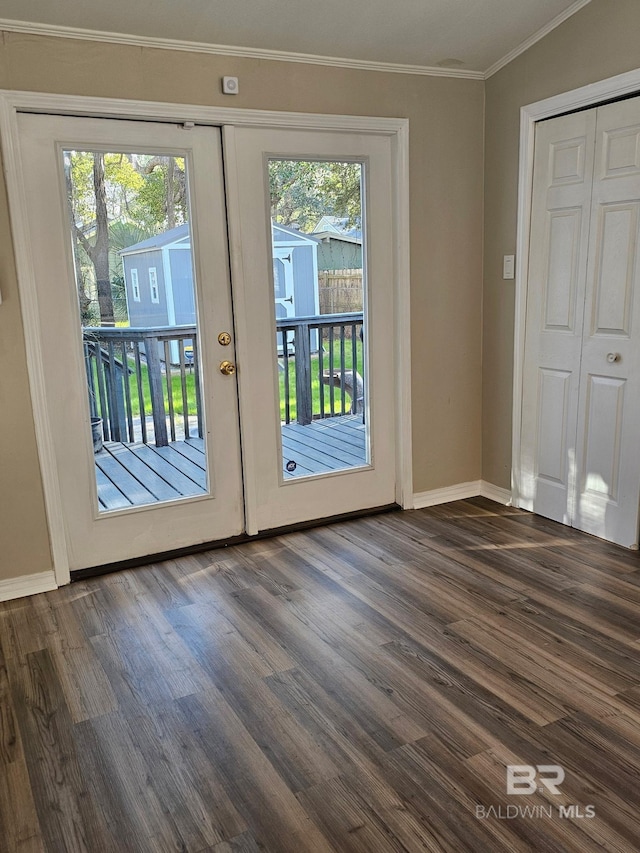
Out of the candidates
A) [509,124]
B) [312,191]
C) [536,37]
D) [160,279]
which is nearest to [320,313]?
[312,191]

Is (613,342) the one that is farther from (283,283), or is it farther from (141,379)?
(141,379)

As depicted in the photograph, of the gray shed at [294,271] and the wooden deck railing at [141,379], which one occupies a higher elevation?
the gray shed at [294,271]

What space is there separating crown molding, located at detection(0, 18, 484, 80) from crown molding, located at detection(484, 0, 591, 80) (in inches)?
3.3

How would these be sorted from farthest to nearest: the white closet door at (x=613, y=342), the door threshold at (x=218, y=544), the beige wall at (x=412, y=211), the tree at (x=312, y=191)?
the tree at (x=312, y=191), the door threshold at (x=218, y=544), the white closet door at (x=613, y=342), the beige wall at (x=412, y=211)

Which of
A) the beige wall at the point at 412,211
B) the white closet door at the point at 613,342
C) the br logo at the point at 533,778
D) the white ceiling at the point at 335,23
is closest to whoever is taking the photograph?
the br logo at the point at 533,778

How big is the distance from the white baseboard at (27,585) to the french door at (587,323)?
2512mm

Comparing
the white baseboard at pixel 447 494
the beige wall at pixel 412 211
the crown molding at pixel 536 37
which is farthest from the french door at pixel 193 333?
the crown molding at pixel 536 37

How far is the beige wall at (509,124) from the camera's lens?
2.93 metres

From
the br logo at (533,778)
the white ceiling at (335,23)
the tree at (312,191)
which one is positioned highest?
the white ceiling at (335,23)

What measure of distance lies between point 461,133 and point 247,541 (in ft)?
8.07

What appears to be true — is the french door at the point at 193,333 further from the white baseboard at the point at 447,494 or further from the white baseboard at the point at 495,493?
the white baseboard at the point at 495,493

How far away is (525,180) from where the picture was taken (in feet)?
11.3

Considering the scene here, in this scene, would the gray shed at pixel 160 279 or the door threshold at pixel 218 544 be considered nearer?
the gray shed at pixel 160 279

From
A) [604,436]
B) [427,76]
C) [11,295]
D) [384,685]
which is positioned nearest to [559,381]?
[604,436]
